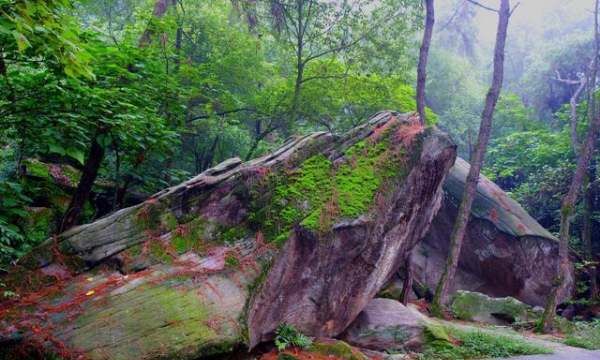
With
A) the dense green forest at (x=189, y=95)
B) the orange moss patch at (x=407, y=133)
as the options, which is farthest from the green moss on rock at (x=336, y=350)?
the dense green forest at (x=189, y=95)

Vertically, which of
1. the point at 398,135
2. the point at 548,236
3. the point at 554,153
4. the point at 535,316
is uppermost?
the point at 554,153

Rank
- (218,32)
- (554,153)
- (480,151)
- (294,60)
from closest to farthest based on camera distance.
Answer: (480,151), (218,32), (294,60), (554,153)

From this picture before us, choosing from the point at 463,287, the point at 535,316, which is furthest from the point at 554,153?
the point at 535,316

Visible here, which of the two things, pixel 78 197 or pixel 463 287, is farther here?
pixel 463 287

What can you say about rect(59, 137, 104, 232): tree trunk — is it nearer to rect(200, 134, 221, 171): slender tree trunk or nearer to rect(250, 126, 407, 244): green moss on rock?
rect(250, 126, 407, 244): green moss on rock

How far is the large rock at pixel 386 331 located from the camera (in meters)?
7.94

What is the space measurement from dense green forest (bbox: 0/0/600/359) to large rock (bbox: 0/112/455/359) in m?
0.45

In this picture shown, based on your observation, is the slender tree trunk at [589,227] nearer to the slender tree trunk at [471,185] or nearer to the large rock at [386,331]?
the slender tree trunk at [471,185]

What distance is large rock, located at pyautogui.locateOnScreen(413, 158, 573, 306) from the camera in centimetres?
1470

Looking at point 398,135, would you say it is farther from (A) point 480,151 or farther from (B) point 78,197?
(B) point 78,197

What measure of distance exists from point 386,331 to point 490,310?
5.80 meters

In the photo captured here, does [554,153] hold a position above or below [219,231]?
above

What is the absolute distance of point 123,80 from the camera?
7.48 m

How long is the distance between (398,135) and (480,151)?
449cm
